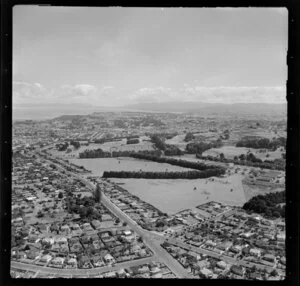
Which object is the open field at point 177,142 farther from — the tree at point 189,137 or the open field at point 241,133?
the open field at point 241,133

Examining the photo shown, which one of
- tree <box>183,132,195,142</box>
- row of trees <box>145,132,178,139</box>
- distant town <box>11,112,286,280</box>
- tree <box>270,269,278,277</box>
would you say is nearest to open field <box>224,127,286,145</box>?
distant town <box>11,112,286,280</box>

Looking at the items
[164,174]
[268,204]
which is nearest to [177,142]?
[164,174]

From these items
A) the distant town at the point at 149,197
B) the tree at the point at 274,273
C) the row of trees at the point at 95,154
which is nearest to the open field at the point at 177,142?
the distant town at the point at 149,197

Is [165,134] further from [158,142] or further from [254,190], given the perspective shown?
[254,190]

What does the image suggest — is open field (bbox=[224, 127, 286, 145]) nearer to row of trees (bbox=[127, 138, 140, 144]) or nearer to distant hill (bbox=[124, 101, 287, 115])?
distant hill (bbox=[124, 101, 287, 115])

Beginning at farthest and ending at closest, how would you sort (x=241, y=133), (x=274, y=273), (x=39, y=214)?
(x=241, y=133)
(x=39, y=214)
(x=274, y=273)

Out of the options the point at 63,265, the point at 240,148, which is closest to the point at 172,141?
the point at 240,148
